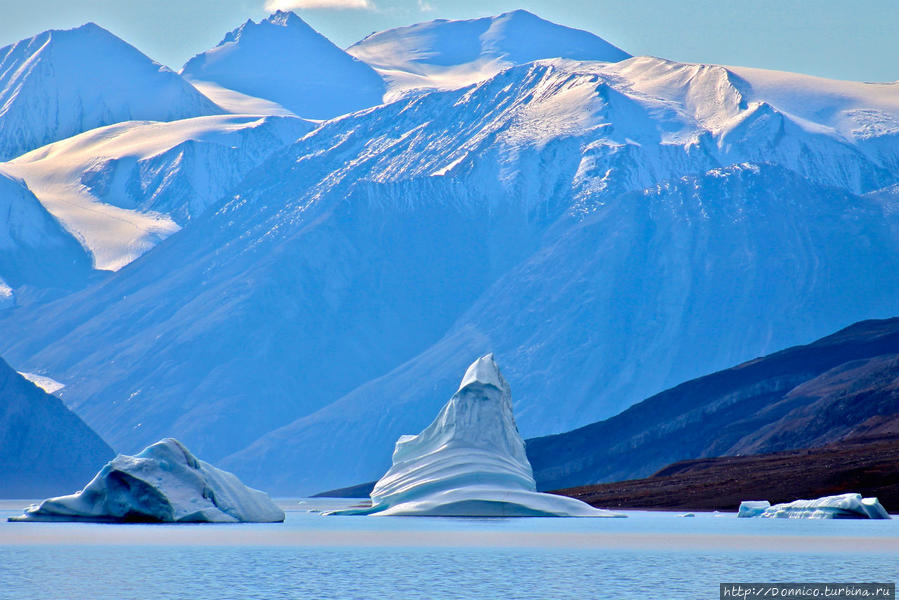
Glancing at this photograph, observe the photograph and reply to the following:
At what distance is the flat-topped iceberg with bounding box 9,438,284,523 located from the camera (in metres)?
71.2

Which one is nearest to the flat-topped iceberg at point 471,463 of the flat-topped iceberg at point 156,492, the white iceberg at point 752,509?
the flat-topped iceberg at point 156,492

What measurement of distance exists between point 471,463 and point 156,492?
2030 centimetres

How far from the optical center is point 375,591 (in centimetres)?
4772

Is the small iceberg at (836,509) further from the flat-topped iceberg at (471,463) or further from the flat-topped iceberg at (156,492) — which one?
the flat-topped iceberg at (156,492)

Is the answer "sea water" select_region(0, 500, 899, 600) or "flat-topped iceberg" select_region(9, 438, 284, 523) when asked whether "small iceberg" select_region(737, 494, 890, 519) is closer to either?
"sea water" select_region(0, 500, 899, 600)

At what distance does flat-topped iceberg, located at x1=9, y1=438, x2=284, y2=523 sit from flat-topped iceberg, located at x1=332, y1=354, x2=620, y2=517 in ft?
48.0

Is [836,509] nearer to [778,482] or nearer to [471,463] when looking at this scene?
[471,463]

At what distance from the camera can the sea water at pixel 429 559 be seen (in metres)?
48.2

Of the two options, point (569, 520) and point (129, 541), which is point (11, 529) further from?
point (569, 520)

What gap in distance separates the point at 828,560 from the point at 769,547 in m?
8.24

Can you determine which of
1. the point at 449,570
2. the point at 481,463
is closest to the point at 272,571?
the point at 449,570

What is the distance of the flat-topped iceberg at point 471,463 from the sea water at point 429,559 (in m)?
1.61

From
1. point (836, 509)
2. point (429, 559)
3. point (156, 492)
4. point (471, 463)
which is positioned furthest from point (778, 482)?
point (429, 559)

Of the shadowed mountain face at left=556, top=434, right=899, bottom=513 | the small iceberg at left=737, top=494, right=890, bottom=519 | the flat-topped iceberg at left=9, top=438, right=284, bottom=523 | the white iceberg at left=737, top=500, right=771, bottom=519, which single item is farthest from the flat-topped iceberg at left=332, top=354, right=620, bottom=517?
the shadowed mountain face at left=556, top=434, right=899, bottom=513
